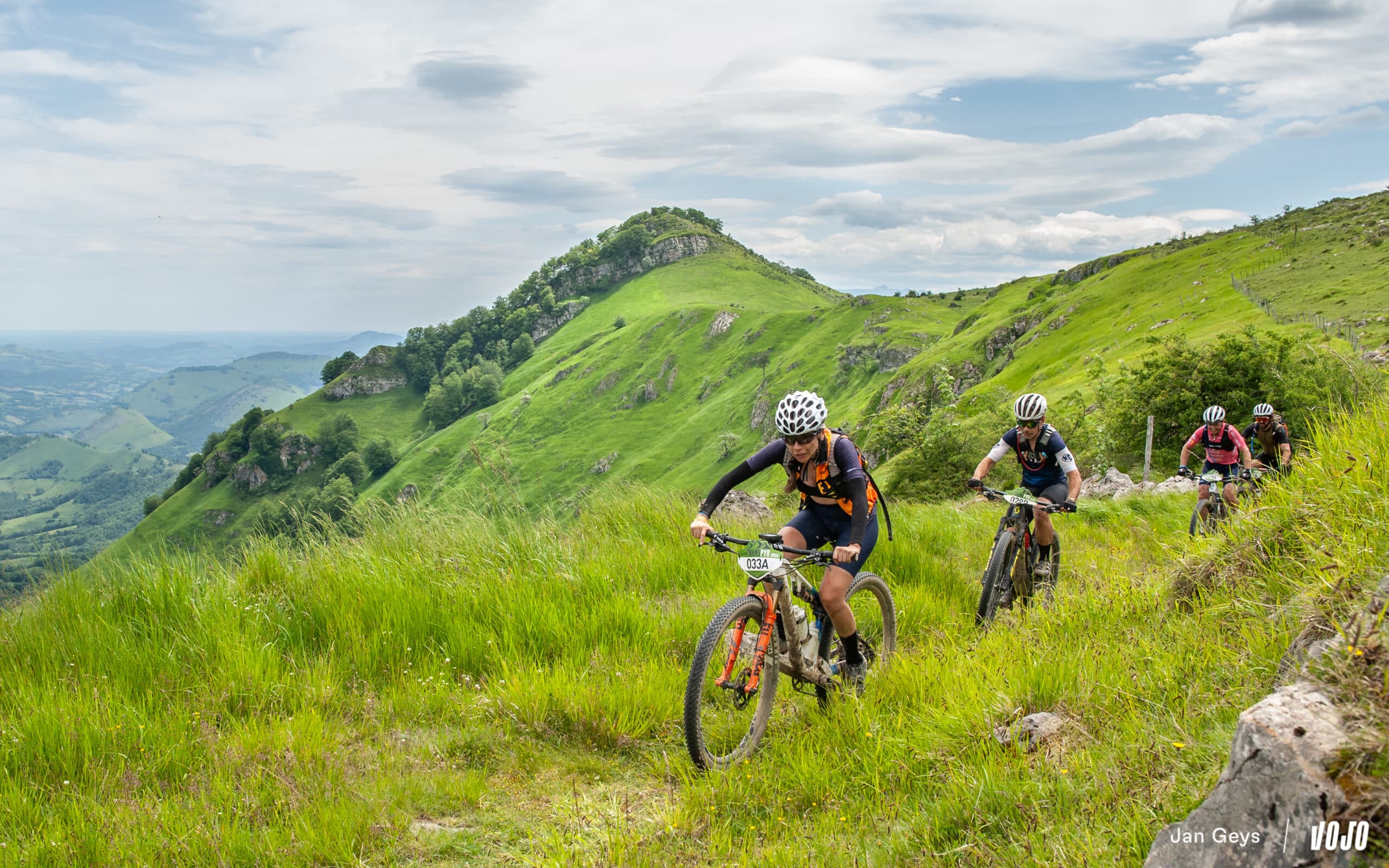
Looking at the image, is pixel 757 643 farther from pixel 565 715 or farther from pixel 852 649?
pixel 565 715

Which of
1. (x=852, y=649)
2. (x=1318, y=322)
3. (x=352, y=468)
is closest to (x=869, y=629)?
(x=852, y=649)

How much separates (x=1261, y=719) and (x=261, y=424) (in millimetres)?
205248

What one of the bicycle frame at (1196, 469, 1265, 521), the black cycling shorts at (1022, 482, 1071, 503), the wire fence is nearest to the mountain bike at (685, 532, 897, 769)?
the black cycling shorts at (1022, 482, 1071, 503)

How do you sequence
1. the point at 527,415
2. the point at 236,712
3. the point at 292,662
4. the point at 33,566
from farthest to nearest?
the point at 527,415 → the point at 33,566 → the point at 292,662 → the point at 236,712

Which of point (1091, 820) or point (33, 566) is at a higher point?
point (33, 566)

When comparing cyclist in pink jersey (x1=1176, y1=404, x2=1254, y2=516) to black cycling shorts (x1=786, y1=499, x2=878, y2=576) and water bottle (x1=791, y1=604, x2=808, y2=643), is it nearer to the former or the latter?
black cycling shorts (x1=786, y1=499, x2=878, y2=576)

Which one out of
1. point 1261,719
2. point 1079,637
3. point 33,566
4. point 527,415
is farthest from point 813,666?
point 527,415

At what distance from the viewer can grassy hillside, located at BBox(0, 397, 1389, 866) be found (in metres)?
3.94

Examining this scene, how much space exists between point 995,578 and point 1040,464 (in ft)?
7.22

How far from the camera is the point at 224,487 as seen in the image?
16900cm

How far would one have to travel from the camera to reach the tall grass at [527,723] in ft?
12.9

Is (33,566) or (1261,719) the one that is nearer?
(1261,719)

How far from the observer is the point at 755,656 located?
5613mm

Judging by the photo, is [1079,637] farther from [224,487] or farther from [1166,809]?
[224,487]
